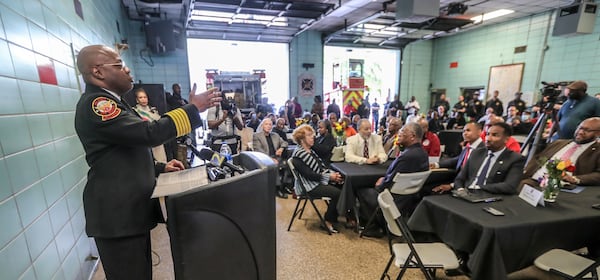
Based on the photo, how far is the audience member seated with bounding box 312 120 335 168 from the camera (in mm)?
3842

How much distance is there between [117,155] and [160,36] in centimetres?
705

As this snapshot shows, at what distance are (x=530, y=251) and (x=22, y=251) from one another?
117 inches

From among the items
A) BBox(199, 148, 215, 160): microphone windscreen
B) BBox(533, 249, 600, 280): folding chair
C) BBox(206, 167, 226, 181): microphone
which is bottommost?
BBox(533, 249, 600, 280): folding chair

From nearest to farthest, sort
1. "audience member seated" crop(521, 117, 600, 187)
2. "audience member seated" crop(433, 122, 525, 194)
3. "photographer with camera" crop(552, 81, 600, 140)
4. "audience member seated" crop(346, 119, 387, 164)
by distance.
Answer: "audience member seated" crop(433, 122, 525, 194)
"audience member seated" crop(521, 117, 600, 187)
"photographer with camera" crop(552, 81, 600, 140)
"audience member seated" crop(346, 119, 387, 164)

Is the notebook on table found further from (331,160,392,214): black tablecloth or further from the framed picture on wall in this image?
the framed picture on wall

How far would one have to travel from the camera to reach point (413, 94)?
11359 mm

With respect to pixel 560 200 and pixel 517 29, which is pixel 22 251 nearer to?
pixel 560 200

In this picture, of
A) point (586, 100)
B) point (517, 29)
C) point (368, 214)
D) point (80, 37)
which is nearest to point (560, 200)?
point (368, 214)

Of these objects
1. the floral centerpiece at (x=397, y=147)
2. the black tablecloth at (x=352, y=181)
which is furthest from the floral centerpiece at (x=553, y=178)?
the black tablecloth at (x=352, y=181)

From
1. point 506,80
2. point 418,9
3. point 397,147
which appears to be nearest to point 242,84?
point 418,9

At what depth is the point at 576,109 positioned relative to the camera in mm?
3594

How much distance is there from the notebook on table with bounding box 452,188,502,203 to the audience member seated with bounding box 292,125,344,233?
1.29 m

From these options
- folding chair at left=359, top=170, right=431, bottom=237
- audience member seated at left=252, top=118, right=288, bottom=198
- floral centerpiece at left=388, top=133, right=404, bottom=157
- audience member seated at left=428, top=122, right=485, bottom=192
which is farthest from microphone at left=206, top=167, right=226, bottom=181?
audience member seated at left=252, top=118, right=288, bottom=198

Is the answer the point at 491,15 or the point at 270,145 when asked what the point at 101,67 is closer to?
the point at 270,145
